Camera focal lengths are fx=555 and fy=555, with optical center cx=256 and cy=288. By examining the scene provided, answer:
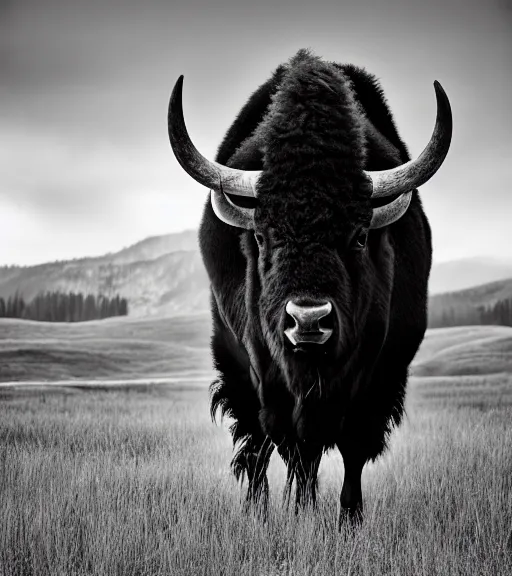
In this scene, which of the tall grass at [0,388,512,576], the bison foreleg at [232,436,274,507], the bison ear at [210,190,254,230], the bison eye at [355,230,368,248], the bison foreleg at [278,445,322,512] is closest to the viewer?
the tall grass at [0,388,512,576]

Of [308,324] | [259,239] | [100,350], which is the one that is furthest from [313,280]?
[100,350]

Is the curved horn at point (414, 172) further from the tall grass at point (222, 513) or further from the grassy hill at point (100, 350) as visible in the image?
the grassy hill at point (100, 350)

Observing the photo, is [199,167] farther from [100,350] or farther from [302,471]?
[100,350]

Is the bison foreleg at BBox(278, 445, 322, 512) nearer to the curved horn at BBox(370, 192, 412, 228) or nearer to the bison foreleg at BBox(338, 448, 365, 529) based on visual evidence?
the bison foreleg at BBox(338, 448, 365, 529)

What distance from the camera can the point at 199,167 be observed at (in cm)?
397

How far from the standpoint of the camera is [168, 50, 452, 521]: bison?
139 inches

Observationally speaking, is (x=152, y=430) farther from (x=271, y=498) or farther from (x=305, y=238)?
(x=305, y=238)

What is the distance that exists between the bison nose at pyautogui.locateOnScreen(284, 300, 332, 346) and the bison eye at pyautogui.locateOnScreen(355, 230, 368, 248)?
25.3 inches

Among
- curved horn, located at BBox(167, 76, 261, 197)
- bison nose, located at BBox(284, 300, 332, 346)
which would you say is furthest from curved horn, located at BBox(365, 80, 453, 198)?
bison nose, located at BBox(284, 300, 332, 346)

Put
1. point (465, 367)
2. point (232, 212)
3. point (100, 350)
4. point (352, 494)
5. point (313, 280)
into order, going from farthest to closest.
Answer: point (100, 350) → point (465, 367) → point (352, 494) → point (232, 212) → point (313, 280)

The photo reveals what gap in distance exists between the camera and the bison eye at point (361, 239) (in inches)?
147

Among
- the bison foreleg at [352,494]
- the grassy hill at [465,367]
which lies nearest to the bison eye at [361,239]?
the bison foreleg at [352,494]

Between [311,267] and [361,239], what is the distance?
22.1 inches

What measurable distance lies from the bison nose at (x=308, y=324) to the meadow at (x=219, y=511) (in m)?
1.20
